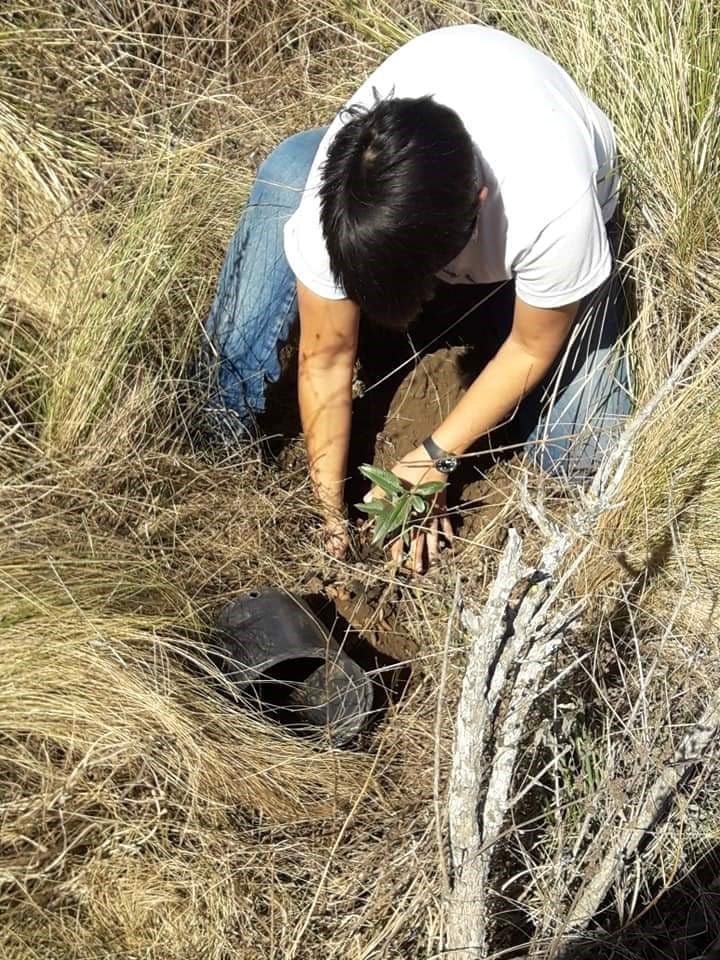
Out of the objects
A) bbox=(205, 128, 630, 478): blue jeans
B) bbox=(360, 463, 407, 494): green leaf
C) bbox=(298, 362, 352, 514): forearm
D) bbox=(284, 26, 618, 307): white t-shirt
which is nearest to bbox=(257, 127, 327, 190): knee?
bbox=(205, 128, 630, 478): blue jeans

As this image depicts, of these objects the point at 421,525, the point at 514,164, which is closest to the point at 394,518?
the point at 421,525

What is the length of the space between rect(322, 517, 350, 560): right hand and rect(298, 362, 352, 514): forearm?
0.03 meters

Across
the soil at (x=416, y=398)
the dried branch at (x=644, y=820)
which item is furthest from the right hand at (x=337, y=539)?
the dried branch at (x=644, y=820)

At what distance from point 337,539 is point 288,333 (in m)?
0.45

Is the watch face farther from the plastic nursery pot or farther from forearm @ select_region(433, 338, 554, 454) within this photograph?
the plastic nursery pot

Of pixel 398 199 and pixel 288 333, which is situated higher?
pixel 398 199

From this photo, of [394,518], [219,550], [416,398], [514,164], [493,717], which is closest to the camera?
[493,717]

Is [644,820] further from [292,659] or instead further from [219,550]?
[219,550]

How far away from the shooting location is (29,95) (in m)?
2.49

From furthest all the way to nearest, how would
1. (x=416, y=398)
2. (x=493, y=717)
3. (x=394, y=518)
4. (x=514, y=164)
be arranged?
(x=416, y=398), (x=394, y=518), (x=514, y=164), (x=493, y=717)

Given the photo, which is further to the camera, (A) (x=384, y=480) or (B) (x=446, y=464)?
(B) (x=446, y=464)

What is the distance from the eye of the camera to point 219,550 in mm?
2068

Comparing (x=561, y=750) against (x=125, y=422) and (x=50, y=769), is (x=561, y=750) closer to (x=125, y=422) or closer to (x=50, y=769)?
(x=50, y=769)

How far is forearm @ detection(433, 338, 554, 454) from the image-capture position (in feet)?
6.74
